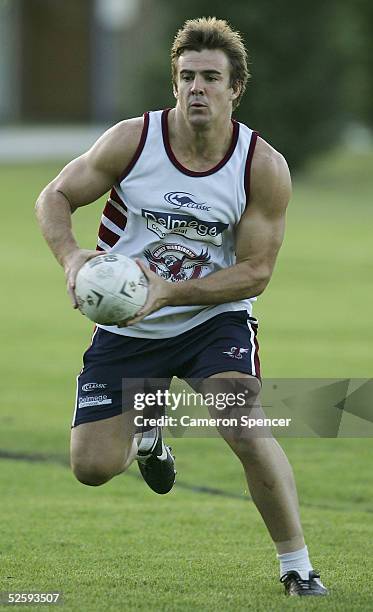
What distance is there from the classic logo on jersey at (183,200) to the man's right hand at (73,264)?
44cm

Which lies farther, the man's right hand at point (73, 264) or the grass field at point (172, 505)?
the grass field at point (172, 505)

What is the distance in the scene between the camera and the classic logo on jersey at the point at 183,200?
6.64m

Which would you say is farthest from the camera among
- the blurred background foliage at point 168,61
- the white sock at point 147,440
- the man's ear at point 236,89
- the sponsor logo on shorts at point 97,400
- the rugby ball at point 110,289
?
the blurred background foliage at point 168,61

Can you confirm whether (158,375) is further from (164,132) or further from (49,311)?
(49,311)

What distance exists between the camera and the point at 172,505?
350 inches

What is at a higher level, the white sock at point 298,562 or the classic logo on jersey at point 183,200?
the classic logo on jersey at point 183,200

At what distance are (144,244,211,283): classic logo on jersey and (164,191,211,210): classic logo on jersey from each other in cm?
22

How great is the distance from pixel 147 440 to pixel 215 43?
2.17m

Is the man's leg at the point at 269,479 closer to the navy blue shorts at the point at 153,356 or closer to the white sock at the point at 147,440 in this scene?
the navy blue shorts at the point at 153,356

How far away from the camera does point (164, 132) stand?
22.3ft

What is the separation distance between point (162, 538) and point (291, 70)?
119 ft

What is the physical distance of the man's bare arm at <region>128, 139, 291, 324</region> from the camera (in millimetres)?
6574

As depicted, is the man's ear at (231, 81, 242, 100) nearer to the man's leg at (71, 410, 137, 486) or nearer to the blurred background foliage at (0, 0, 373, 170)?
the man's leg at (71, 410, 137, 486)

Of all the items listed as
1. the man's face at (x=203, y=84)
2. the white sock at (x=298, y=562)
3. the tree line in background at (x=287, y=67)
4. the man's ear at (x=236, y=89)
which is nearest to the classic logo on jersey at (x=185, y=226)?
the man's face at (x=203, y=84)
